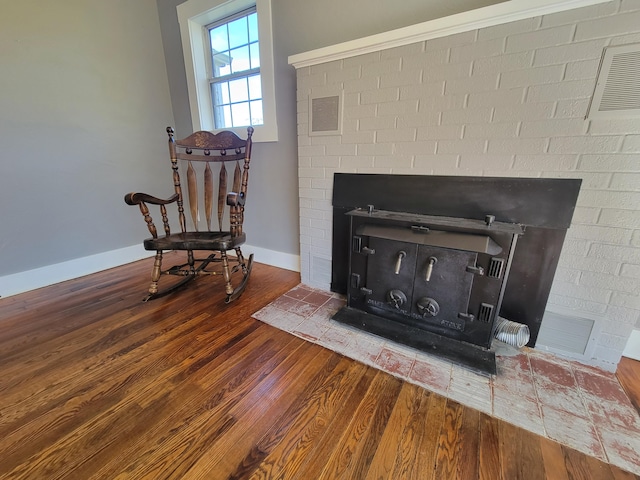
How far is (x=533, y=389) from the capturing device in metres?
1.08

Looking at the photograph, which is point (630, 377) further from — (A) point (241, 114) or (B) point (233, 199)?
(A) point (241, 114)

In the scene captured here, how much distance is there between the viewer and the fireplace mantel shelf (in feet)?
3.35

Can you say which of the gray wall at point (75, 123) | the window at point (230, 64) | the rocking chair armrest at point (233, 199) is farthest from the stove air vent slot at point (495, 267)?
the gray wall at point (75, 123)

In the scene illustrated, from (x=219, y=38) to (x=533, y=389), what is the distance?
10.7ft

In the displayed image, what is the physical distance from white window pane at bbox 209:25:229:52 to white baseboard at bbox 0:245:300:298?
5.96 ft

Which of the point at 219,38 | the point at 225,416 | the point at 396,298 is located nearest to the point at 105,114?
the point at 219,38

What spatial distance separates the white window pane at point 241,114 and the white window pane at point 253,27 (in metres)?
0.48

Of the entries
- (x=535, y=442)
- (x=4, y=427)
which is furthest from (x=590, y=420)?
(x=4, y=427)

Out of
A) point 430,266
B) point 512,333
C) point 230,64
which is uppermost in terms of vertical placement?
point 230,64

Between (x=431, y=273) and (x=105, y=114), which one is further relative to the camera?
(x=105, y=114)

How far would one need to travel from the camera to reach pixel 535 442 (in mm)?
875

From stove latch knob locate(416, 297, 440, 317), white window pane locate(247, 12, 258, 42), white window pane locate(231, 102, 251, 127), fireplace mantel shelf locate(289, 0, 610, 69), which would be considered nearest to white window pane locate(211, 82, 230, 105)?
white window pane locate(231, 102, 251, 127)

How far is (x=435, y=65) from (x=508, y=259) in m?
0.98

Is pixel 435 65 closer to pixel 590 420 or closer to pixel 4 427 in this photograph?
pixel 590 420
